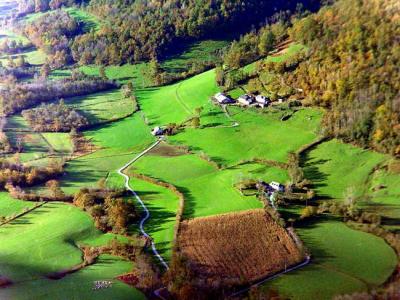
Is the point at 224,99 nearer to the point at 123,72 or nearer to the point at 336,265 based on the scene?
the point at 123,72

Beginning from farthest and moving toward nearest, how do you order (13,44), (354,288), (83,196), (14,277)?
(13,44)
(83,196)
(14,277)
(354,288)

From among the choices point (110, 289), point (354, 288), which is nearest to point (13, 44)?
point (110, 289)

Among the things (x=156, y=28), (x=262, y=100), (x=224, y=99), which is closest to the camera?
(x=262, y=100)

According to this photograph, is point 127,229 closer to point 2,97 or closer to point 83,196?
point 83,196

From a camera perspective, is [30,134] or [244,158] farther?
[30,134]

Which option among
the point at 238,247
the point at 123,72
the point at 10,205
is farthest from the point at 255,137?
the point at 123,72

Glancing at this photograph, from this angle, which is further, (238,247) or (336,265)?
(238,247)
